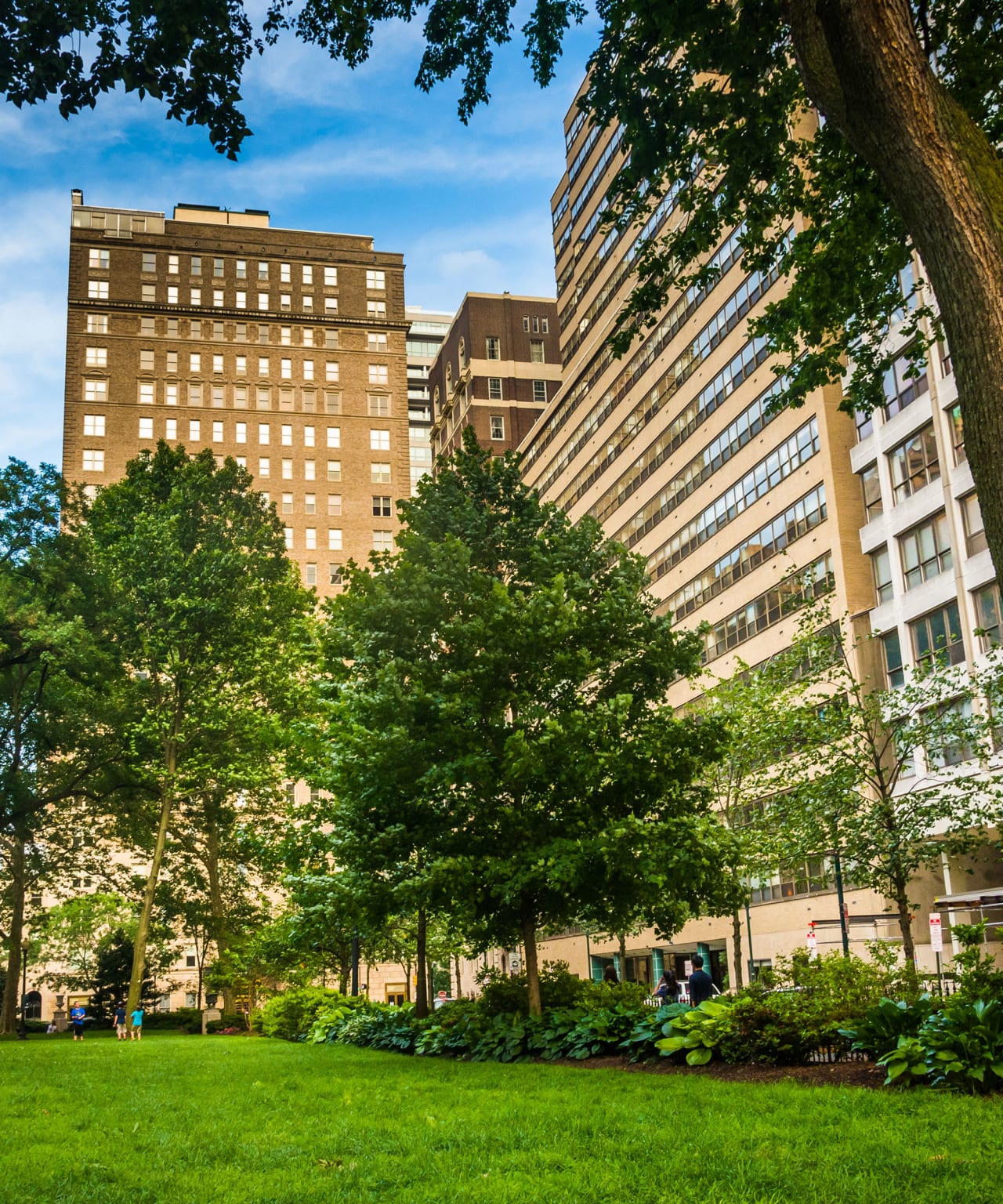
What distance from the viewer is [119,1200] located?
22.7 ft

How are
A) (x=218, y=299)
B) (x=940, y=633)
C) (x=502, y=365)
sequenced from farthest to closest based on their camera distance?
(x=502, y=365) → (x=218, y=299) → (x=940, y=633)

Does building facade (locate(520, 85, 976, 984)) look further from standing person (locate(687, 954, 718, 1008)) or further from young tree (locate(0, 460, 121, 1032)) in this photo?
young tree (locate(0, 460, 121, 1032))

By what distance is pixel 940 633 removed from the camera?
135ft

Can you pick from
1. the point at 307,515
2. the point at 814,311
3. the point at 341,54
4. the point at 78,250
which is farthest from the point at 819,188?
the point at 78,250

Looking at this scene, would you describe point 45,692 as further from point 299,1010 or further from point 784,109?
point 784,109

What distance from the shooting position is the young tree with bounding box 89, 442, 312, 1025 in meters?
37.3

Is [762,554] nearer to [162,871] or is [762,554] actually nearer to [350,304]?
[162,871]

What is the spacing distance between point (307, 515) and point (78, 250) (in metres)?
31.9

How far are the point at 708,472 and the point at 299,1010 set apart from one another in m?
35.9

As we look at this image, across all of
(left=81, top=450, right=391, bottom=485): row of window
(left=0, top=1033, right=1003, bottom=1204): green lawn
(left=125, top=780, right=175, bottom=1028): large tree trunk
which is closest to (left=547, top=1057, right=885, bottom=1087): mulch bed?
(left=0, top=1033, right=1003, bottom=1204): green lawn

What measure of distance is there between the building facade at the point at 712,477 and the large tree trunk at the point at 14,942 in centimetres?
2235

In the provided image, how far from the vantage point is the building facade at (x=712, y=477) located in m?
47.6

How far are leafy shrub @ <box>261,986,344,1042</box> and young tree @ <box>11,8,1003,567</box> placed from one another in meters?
23.5

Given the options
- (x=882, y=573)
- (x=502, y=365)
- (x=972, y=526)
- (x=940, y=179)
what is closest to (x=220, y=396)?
(x=502, y=365)
